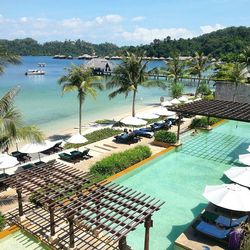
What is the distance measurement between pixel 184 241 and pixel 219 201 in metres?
1.91

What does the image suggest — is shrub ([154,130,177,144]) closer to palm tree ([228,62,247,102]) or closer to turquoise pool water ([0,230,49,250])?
turquoise pool water ([0,230,49,250])

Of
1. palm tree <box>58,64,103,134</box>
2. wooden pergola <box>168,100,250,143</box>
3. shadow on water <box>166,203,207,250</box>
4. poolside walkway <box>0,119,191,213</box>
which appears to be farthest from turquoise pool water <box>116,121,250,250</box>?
palm tree <box>58,64,103,134</box>

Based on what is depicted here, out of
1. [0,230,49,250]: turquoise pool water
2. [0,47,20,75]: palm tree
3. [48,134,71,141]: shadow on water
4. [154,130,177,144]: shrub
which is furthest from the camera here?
[48,134,71,141]: shadow on water

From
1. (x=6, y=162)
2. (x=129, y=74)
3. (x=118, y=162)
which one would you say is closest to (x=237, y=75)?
(x=129, y=74)

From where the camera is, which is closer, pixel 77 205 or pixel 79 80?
pixel 77 205

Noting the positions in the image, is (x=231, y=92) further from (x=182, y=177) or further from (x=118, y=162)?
(x=118, y=162)

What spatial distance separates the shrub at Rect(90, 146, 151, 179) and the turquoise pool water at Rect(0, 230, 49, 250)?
211 inches

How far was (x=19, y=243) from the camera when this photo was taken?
10.7 m

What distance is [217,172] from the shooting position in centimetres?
1758

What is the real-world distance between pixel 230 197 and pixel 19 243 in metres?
7.83

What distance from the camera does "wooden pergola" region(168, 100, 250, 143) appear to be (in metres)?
18.7

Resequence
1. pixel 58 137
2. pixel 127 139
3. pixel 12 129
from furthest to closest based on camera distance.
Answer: pixel 58 137, pixel 127 139, pixel 12 129

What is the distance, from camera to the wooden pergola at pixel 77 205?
29.9ft

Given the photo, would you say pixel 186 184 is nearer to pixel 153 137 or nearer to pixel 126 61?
pixel 153 137
